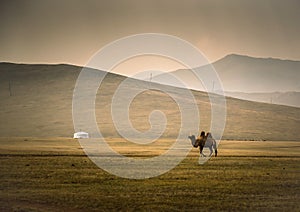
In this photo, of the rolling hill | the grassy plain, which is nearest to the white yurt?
the rolling hill

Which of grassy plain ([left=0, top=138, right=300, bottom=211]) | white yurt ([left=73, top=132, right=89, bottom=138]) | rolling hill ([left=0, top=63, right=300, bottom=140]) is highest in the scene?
rolling hill ([left=0, top=63, right=300, bottom=140])

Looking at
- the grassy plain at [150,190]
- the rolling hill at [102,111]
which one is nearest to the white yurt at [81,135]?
the rolling hill at [102,111]

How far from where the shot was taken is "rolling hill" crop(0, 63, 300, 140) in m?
68.3

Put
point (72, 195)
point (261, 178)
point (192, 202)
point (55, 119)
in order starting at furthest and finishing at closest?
point (55, 119), point (261, 178), point (72, 195), point (192, 202)

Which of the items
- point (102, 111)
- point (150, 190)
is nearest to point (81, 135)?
point (102, 111)

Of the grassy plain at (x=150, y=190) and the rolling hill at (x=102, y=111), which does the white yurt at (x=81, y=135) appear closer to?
the rolling hill at (x=102, y=111)

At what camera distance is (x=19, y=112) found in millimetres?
77625

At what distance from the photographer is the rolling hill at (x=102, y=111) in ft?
224

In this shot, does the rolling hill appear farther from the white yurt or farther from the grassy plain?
the grassy plain

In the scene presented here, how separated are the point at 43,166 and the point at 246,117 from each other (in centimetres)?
Result: 5444

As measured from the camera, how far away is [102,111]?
77188mm

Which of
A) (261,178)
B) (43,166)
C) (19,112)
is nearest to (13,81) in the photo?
(19,112)

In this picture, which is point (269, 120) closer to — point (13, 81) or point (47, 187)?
point (13, 81)

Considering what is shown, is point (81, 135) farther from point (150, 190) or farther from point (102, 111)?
point (150, 190)
